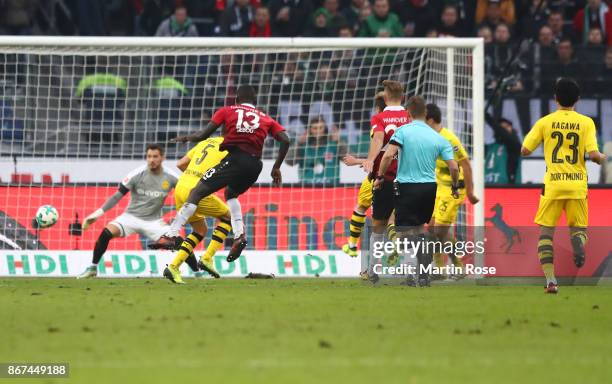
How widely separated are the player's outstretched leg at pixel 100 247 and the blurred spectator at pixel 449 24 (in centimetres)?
783

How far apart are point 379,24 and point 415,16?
0.85m

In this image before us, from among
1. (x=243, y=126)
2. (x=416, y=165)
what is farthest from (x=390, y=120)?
(x=243, y=126)

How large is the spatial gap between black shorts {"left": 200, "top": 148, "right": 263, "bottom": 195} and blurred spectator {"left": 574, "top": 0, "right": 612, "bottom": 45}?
9551mm

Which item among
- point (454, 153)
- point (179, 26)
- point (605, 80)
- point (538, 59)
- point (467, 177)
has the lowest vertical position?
point (467, 177)

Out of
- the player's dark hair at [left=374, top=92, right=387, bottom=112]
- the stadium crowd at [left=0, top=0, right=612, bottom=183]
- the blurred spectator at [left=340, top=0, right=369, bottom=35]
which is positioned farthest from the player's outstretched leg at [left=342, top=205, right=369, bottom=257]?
the blurred spectator at [left=340, top=0, right=369, bottom=35]

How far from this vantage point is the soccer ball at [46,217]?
15289 millimetres

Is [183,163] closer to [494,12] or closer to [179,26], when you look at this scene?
[179,26]

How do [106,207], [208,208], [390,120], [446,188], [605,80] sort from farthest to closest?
1. [605,80]
2. [106,207]
3. [446,188]
4. [208,208]
5. [390,120]

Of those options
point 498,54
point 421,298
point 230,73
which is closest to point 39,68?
point 230,73

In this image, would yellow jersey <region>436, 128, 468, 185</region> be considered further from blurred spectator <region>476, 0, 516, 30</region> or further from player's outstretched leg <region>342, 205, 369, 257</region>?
blurred spectator <region>476, 0, 516, 30</region>

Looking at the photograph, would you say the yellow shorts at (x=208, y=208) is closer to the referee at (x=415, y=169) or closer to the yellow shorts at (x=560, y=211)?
the referee at (x=415, y=169)

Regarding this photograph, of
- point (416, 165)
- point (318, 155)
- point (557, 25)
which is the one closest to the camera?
point (416, 165)

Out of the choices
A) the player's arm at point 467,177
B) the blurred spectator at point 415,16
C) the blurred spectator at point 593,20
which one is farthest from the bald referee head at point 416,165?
the blurred spectator at point 593,20

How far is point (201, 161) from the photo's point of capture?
1473 centimetres
